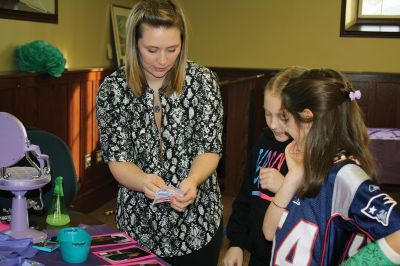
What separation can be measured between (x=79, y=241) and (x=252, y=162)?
748mm

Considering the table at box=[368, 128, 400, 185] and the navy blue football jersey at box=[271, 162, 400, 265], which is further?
the table at box=[368, 128, 400, 185]

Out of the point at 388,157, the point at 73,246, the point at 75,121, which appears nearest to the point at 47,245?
the point at 73,246

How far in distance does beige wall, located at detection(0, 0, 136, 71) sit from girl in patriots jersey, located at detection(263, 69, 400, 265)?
9.02 feet

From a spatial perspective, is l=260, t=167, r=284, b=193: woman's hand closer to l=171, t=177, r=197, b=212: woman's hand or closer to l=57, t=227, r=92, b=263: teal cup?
l=171, t=177, r=197, b=212: woman's hand

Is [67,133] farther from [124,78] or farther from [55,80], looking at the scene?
[124,78]

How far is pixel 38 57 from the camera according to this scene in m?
3.94

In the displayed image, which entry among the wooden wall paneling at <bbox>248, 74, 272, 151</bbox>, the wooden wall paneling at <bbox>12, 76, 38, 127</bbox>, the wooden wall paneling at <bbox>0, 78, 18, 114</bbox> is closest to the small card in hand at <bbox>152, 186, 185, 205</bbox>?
the wooden wall paneling at <bbox>0, 78, 18, 114</bbox>

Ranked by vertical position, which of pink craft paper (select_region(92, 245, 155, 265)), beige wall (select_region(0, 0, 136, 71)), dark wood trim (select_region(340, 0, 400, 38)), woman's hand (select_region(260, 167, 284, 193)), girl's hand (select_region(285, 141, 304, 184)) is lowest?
pink craft paper (select_region(92, 245, 155, 265))

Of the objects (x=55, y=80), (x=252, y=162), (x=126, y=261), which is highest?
(x=55, y=80)

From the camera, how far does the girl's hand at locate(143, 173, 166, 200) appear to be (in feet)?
5.96

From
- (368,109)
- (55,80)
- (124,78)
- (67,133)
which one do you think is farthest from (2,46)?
(368,109)

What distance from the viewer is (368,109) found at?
6.55 meters

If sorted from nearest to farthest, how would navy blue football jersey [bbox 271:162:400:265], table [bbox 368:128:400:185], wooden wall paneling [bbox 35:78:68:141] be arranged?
navy blue football jersey [bbox 271:162:400:265] < wooden wall paneling [bbox 35:78:68:141] < table [bbox 368:128:400:185]

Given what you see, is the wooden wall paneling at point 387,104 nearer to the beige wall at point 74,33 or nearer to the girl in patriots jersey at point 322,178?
the beige wall at point 74,33
